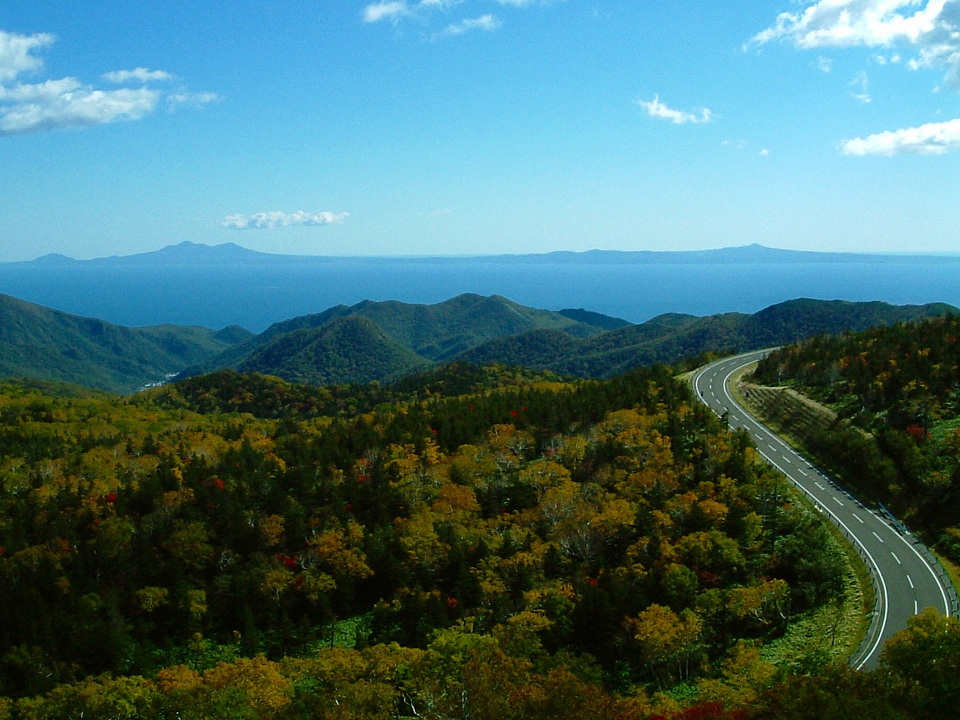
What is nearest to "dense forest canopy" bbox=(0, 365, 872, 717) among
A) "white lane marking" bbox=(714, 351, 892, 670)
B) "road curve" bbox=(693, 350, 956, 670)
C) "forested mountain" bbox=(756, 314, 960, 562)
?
"white lane marking" bbox=(714, 351, 892, 670)

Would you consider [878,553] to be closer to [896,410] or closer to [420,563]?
[896,410]

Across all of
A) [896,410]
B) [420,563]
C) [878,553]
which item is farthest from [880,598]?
[420,563]

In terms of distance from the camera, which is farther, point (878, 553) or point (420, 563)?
point (420, 563)

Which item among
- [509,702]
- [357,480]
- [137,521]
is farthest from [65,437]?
[509,702]

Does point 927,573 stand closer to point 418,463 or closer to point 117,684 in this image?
point 418,463

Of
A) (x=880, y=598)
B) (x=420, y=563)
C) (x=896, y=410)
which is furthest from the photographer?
(x=896, y=410)

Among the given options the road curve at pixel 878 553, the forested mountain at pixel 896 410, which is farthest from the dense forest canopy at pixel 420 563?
the forested mountain at pixel 896 410

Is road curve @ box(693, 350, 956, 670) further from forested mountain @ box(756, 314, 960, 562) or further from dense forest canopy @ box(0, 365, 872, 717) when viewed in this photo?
dense forest canopy @ box(0, 365, 872, 717)
